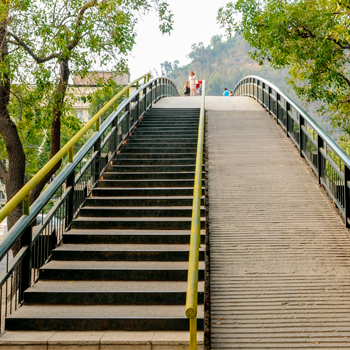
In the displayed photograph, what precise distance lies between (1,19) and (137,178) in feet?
16.5

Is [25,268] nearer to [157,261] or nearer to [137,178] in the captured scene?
[157,261]

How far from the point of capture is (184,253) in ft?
17.4

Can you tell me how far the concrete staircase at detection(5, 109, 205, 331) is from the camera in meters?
4.13

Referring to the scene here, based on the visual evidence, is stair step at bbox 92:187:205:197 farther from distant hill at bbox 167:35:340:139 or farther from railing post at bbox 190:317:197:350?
distant hill at bbox 167:35:340:139

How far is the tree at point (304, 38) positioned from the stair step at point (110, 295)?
267 inches

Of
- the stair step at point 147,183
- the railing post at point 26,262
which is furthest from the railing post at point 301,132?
the railing post at point 26,262

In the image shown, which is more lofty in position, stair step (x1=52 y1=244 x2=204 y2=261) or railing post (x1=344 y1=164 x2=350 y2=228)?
railing post (x1=344 y1=164 x2=350 y2=228)

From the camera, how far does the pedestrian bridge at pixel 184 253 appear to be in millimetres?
4098

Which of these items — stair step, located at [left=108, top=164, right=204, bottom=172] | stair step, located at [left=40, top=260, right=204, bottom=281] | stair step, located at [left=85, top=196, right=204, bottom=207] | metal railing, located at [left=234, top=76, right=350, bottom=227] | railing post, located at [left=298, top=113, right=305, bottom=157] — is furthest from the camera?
railing post, located at [left=298, top=113, right=305, bottom=157]

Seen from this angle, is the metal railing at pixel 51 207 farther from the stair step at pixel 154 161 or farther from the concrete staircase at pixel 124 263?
the stair step at pixel 154 161

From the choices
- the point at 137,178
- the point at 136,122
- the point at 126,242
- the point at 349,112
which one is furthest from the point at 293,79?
the point at 126,242

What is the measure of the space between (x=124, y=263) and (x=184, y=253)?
2.43 feet

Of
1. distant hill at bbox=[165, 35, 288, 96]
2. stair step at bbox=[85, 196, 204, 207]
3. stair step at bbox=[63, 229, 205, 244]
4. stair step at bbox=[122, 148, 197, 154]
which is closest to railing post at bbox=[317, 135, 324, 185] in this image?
A: stair step at bbox=[85, 196, 204, 207]

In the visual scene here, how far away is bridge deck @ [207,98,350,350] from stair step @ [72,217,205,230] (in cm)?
51
